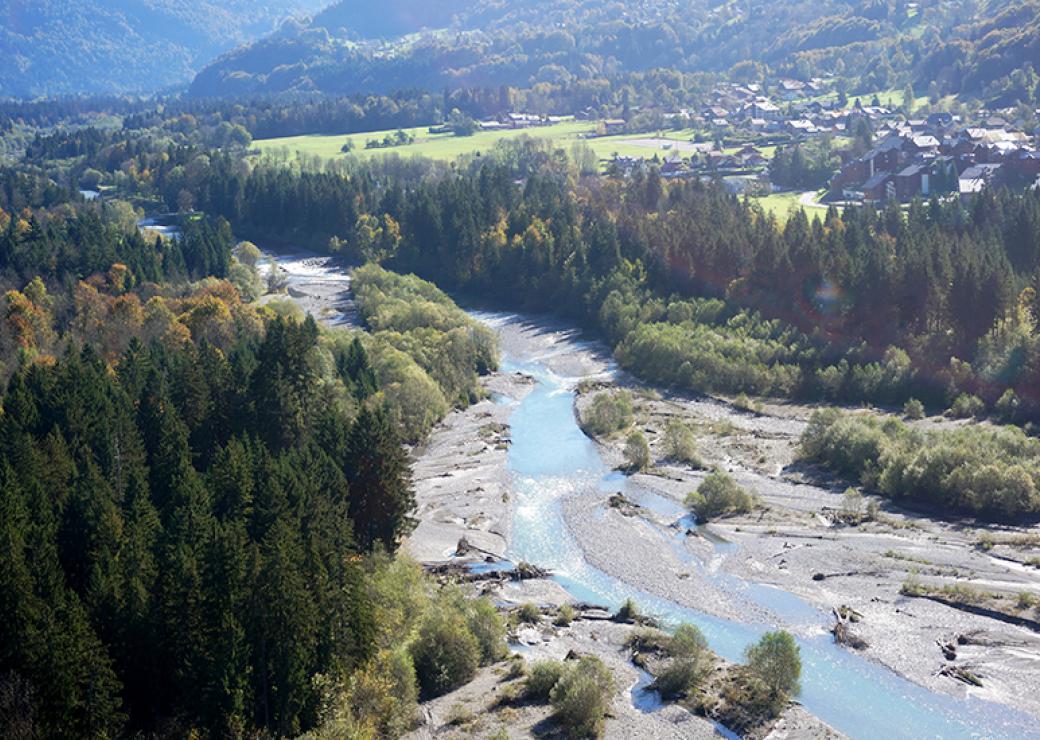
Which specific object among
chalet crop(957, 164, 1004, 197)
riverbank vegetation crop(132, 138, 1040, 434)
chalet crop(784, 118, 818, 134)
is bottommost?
riverbank vegetation crop(132, 138, 1040, 434)

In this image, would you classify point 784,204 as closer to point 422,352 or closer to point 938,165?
point 938,165

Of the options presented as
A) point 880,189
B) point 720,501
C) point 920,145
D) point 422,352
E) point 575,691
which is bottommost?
point 720,501

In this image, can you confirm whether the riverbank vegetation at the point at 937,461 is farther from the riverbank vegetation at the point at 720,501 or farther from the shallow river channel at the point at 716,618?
the shallow river channel at the point at 716,618

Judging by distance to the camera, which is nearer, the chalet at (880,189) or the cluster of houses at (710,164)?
the chalet at (880,189)

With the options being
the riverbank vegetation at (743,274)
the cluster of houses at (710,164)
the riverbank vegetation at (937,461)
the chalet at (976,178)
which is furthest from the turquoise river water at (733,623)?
the cluster of houses at (710,164)

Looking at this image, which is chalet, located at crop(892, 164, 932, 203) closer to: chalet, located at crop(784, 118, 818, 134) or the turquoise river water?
chalet, located at crop(784, 118, 818, 134)

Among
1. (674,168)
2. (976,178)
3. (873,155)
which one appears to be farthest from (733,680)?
(674,168)

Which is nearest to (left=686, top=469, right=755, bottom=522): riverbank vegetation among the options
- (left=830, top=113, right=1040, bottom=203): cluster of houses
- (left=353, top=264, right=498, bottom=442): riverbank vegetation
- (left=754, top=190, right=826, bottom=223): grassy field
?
(left=353, top=264, right=498, bottom=442): riverbank vegetation
